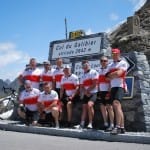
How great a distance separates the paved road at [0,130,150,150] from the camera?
916 cm

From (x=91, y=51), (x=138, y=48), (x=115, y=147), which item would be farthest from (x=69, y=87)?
(x=138, y=48)

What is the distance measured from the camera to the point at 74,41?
1523 cm

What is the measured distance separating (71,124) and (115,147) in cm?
412

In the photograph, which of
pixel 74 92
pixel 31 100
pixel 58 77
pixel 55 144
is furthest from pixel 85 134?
pixel 31 100

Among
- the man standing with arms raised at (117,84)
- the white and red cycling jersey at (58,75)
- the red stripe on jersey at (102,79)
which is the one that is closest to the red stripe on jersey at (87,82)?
the red stripe on jersey at (102,79)

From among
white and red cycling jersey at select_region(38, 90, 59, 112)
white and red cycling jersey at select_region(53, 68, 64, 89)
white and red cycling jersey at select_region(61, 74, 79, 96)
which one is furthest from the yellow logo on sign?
white and red cycling jersey at select_region(38, 90, 59, 112)

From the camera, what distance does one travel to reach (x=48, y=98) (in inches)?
503

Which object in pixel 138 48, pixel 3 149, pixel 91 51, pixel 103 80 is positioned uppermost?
pixel 138 48

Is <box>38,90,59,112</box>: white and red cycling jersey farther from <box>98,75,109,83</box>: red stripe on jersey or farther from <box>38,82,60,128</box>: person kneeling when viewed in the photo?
<box>98,75,109,83</box>: red stripe on jersey

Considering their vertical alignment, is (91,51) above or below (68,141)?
above

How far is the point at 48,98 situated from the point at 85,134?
2340mm

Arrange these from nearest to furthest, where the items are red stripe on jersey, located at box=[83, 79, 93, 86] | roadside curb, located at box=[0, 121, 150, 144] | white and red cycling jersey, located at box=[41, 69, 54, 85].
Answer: roadside curb, located at box=[0, 121, 150, 144]
red stripe on jersey, located at box=[83, 79, 93, 86]
white and red cycling jersey, located at box=[41, 69, 54, 85]

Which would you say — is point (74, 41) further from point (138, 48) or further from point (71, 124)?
point (138, 48)

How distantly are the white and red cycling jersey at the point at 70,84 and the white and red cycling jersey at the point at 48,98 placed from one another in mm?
379
